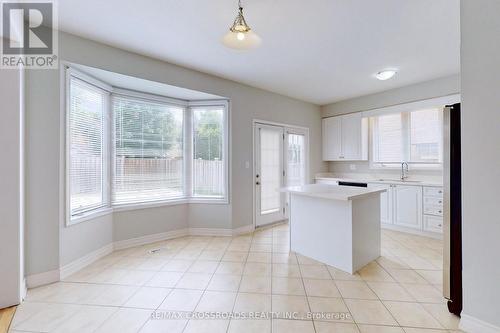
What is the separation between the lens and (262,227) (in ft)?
14.5

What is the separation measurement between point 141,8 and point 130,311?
274 centimetres

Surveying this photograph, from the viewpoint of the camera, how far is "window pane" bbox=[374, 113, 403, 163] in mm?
4660

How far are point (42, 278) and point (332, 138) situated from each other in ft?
18.3

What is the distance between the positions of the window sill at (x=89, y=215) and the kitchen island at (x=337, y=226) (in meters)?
2.60

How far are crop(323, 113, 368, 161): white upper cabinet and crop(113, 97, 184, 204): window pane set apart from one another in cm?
355

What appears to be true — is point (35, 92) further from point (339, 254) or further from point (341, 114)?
point (341, 114)

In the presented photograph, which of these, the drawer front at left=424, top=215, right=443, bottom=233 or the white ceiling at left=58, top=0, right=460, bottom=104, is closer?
the white ceiling at left=58, top=0, right=460, bottom=104

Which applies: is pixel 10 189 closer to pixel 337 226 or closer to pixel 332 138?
pixel 337 226

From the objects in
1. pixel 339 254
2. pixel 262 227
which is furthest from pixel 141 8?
pixel 262 227

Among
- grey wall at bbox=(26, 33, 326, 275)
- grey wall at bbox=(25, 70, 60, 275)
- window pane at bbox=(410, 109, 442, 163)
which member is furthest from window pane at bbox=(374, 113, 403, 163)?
grey wall at bbox=(25, 70, 60, 275)

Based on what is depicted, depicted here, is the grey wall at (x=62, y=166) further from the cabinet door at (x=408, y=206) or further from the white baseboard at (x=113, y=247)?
the cabinet door at (x=408, y=206)

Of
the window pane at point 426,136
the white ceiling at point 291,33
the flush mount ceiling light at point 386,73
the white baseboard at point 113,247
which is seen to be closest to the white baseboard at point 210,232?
the white baseboard at point 113,247

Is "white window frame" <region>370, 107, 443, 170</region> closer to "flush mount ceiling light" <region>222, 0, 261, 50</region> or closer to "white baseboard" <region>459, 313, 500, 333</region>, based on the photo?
"white baseboard" <region>459, 313, 500, 333</region>

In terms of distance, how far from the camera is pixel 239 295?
7.07ft
